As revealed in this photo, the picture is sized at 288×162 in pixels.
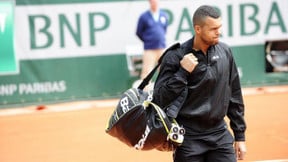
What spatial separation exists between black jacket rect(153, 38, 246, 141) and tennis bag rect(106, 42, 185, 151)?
0.09 metres

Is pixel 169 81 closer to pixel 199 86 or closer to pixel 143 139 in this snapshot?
pixel 199 86

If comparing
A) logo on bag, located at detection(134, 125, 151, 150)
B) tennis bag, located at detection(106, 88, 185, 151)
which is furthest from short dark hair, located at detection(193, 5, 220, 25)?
logo on bag, located at detection(134, 125, 151, 150)

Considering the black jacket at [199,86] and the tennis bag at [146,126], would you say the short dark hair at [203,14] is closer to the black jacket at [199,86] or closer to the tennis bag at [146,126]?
the black jacket at [199,86]

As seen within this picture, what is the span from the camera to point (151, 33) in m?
12.8

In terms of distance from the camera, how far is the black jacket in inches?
168

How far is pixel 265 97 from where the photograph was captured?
42.9ft

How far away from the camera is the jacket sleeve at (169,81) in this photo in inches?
166

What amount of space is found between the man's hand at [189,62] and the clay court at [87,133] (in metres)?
3.52

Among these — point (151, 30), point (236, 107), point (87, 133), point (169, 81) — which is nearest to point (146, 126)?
point (169, 81)

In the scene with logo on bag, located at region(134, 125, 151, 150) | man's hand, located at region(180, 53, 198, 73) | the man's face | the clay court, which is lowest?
the clay court

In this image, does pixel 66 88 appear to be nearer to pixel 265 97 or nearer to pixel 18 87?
pixel 18 87

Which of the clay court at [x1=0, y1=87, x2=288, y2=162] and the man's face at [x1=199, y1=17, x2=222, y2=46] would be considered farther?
the clay court at [x1=0, y1=87, x2=288, y2=162]

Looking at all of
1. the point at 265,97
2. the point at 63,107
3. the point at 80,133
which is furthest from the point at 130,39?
the point at 80,133

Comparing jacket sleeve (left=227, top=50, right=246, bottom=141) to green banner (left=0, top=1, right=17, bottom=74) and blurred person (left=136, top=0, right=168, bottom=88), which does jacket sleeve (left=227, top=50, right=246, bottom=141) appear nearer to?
blurred person (left=136, top=0, right=168, bottom=88)
